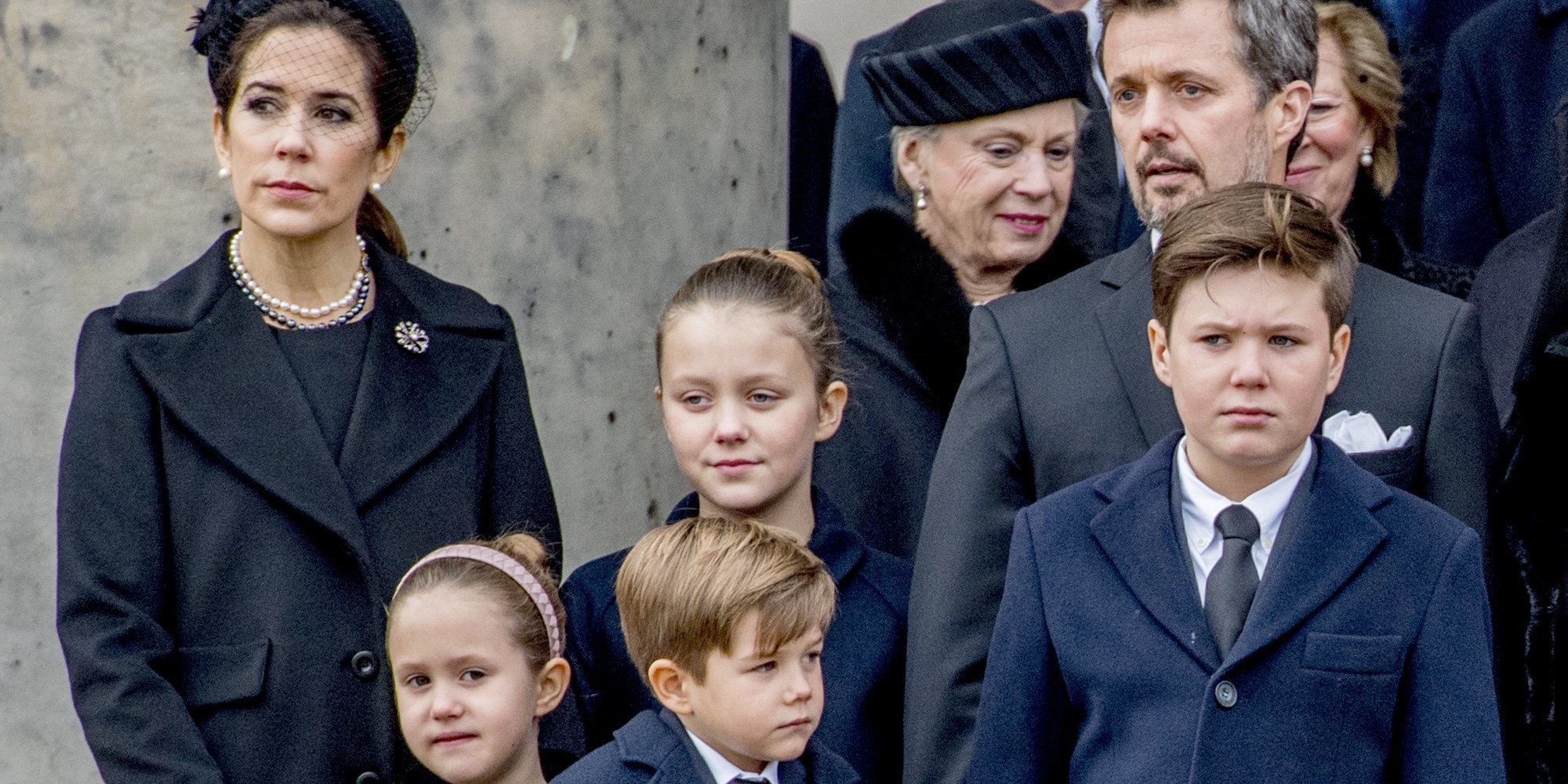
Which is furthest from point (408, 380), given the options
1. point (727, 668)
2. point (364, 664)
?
point (727, 668)

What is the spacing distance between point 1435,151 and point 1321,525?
233cm

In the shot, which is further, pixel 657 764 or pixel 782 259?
pixel 782 259

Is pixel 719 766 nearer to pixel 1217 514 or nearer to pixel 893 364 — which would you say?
pixel 1217 514

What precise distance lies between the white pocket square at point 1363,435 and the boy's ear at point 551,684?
112cm

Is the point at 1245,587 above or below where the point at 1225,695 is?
above

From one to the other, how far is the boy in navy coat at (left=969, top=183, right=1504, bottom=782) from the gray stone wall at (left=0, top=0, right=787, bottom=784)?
1.39 metres

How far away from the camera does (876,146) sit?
479 centimetres

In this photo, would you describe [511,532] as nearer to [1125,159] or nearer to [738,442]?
[738,442]

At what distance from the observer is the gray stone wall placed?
3834mm

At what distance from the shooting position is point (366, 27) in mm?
3541

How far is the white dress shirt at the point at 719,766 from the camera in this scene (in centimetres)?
304

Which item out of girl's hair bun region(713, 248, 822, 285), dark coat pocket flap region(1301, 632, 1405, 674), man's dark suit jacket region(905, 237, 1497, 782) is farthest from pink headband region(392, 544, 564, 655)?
dark coat pocket flap region(1301, 632, 1405, 674)

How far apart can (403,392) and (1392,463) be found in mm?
1437

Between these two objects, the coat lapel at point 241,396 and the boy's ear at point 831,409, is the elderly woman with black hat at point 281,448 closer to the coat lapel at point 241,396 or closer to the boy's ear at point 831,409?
the coat lapel at point 241,396
